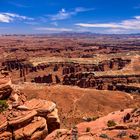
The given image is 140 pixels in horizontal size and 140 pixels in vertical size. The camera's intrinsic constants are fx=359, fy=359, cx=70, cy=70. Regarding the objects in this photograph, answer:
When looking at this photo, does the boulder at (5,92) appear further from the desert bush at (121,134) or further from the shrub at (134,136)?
the shrub at (134,136)

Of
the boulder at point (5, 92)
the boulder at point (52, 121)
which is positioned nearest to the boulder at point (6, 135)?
the boulder at point (52, 121)

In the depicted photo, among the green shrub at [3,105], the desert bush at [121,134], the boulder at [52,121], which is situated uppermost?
the green shrub at [3,105]

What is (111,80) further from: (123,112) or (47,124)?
(47,124)

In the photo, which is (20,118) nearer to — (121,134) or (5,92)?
(5,92)

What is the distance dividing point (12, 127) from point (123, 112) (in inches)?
892

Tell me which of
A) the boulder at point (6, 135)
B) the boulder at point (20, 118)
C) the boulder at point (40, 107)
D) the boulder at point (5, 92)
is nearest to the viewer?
the boulder at point (6, 135)

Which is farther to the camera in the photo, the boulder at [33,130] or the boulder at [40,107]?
the boulder at [40,107]

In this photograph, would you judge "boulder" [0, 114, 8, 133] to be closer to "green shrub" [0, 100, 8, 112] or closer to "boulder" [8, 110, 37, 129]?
"boulder" [8, 110, 37, 129]

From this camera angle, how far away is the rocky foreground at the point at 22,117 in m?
31.9

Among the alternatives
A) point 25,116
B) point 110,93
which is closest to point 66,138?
point 25,116

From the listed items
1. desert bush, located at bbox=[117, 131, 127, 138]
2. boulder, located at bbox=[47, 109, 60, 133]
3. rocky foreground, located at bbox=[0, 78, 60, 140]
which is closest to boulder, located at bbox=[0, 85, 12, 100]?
rocky foreground, located at bbox=[0, 78, 60, 140]

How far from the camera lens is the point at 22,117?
32656 millimetres

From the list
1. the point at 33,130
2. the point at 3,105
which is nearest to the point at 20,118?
the point at 33,130

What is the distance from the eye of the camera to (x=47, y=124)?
36938 mm
